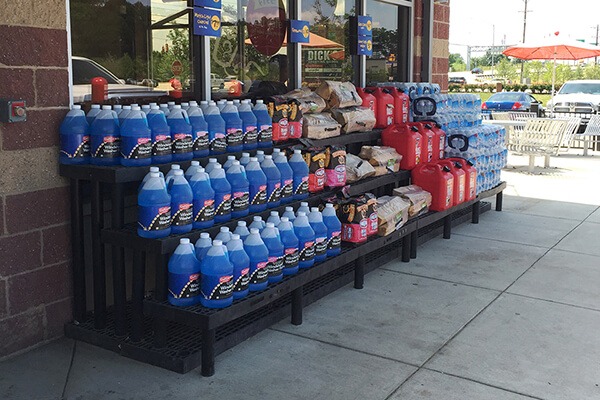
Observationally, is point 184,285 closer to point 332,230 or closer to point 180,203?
point 180,203

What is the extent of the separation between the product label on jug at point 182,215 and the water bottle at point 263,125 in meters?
1.11

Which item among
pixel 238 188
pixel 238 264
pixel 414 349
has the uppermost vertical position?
pixel 238 188

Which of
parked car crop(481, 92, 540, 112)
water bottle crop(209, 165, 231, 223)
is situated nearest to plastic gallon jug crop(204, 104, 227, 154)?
water bottle crop(209, 165, 231, 223)

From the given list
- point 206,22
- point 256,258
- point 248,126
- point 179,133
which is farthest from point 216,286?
point 206,22

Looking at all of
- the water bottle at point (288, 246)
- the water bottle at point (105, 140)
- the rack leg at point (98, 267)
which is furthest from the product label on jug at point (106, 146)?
the water bottle at point (288, 246)

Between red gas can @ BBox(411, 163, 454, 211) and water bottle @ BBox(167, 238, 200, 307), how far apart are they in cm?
337

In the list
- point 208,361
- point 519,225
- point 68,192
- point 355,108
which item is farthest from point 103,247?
point 519,225

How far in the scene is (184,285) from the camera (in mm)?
3875

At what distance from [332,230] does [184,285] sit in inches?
56.1

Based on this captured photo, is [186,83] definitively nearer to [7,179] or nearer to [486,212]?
[7,179]

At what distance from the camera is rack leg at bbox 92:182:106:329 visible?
4223 mm

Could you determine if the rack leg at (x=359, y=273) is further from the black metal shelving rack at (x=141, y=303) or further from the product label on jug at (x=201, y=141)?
the product label on jug at (x=201, y=141)

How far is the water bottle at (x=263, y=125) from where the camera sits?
4949mm

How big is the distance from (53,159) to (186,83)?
1574mm
